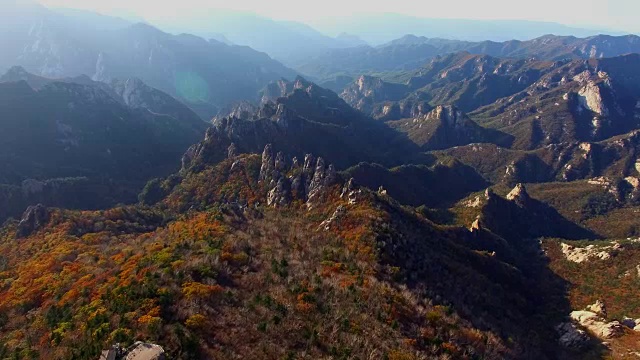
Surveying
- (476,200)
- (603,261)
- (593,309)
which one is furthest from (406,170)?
(593,309)

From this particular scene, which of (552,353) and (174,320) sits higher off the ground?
(174,320)

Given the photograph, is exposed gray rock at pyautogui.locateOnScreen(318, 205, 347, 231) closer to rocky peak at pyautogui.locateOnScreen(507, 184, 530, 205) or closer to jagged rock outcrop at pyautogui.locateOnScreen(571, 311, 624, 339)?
jagged rock outcrop at pyautogui.locateOnScreen(571, 311, 624, 339)

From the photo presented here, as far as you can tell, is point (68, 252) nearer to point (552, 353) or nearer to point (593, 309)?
point (552, 353)

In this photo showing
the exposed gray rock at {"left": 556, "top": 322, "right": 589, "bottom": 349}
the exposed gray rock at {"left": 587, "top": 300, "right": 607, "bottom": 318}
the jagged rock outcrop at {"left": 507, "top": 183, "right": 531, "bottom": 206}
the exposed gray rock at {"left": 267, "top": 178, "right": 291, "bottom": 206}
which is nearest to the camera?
the exposed gray rock at {"left": 556, "top": 322, "right": 589, "bottom": 349}

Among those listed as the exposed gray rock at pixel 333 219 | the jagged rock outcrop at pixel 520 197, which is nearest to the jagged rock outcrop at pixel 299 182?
the exposed gray rock at pixel 333 219

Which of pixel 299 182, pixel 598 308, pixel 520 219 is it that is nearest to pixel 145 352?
pixel 299 182

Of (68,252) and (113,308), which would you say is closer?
(113,308)

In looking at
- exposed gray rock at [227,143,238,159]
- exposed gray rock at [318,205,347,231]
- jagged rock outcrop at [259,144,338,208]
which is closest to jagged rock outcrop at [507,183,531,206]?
jagged rock outcrop at [259,144,338,208]

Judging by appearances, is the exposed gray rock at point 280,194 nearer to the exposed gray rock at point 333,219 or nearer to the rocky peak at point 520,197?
the exposed gray rock at point 333,219
